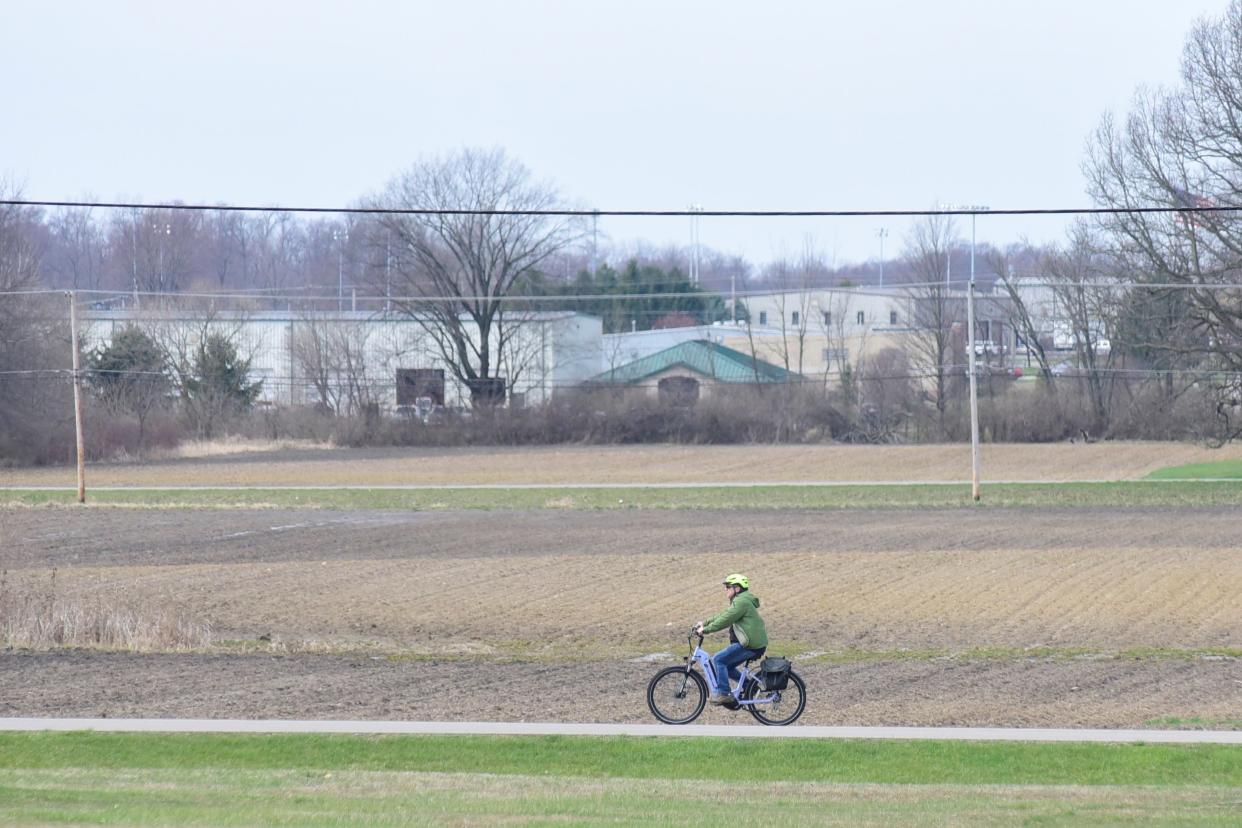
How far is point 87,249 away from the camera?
112 meters

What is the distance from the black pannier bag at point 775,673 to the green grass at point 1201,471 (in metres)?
39.1

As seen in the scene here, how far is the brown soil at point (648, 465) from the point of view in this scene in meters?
53.2

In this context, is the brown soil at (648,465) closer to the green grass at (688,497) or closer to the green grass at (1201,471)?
the green grass at (1201,471)

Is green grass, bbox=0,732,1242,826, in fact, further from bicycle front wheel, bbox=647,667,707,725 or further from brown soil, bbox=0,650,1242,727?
brown soil, bbox=0,650,1242,727

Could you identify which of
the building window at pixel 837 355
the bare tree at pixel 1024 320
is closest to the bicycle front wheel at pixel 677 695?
the bare tree at pixel 1024 320

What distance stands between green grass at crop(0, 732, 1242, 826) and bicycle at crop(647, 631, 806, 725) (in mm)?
1174

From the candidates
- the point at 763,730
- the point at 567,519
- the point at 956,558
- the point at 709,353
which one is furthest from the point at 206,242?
the point at 763,730

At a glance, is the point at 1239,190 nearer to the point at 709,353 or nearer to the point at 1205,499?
the point at 1205,499

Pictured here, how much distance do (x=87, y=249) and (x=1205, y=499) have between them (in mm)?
93871

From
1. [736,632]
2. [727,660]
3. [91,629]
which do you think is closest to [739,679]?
[727,660]

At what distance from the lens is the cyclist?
13.6m

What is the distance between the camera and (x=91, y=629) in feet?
65.0

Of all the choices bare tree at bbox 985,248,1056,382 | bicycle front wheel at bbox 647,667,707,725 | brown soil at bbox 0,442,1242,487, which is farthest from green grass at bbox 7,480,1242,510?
bare tree at bbox 985,248,1056,382

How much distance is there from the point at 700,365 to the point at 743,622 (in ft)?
243
